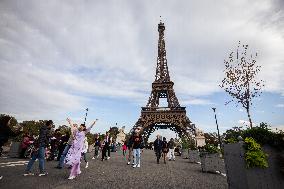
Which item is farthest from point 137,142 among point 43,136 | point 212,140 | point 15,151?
point 212,140

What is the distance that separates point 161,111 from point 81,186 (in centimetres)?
3832

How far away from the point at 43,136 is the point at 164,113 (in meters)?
36.8

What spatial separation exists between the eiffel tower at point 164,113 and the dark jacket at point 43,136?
3258 centimetres

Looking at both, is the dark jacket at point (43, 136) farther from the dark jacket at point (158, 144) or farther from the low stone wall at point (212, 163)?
the dark jacket at point (158, 144)

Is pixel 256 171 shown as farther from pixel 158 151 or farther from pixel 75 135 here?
pixel 158 151

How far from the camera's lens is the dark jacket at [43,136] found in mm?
7953

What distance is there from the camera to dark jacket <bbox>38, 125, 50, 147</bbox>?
7.95 meters

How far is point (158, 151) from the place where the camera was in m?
15.3

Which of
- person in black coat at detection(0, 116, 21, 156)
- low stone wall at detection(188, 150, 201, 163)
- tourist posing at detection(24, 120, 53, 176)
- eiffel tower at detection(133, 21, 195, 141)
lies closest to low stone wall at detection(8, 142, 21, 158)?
tourist posing at detection(24, 120, 53, 176)

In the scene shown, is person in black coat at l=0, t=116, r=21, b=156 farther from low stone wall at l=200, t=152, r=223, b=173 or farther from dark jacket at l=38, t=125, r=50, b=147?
low stone wall at l=200, t=152, r=223, b=173

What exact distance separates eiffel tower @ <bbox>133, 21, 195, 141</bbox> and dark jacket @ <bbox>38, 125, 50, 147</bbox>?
3258 cm

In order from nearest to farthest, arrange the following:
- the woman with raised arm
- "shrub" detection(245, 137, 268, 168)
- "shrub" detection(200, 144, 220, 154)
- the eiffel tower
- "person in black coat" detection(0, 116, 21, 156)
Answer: "shrub" detection(245, 137, 268, 168) → "person in black coat" detection(0, 116, 21, 156) → the woman with raised arm → "shrub" detection(200, 144, 220, 154) → the eiffel tower

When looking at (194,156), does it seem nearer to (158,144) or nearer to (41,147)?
(158,144)

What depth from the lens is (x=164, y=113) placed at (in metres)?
44.0
